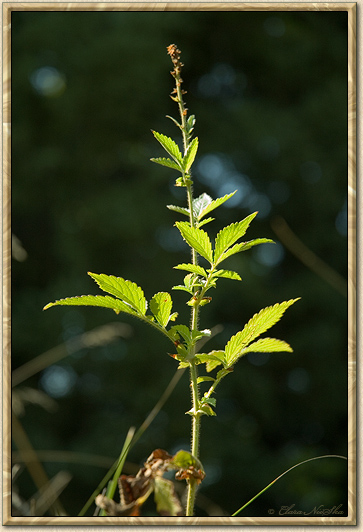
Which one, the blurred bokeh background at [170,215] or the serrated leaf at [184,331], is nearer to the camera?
the serrated leaf at [184,331]

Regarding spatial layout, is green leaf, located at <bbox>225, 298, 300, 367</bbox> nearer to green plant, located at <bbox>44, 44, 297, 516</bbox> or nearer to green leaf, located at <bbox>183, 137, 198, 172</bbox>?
green plant, located at <bbox>44, 44, 297, 516</bbox>

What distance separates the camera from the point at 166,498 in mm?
418

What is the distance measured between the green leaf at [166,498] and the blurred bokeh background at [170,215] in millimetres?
3026

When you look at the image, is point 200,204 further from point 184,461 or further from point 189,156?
point 184,461

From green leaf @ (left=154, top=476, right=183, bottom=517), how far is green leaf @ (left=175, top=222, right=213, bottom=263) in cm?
17

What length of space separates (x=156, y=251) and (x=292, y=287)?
0.95 meters

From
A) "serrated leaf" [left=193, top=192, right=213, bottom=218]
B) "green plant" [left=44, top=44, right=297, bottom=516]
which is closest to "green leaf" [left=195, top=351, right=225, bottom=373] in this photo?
"green plant" [left=44, top=44, right=297, bottom=516]

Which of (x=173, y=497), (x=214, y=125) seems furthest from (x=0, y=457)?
(x=214, y=125)

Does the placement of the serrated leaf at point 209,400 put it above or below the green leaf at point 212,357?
below

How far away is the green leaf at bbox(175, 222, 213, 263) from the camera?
446mm

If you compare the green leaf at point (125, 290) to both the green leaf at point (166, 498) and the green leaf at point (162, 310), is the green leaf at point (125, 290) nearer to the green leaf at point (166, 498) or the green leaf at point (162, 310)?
the green leaf at point (162, 310)

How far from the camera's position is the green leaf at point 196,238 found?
1.46ft

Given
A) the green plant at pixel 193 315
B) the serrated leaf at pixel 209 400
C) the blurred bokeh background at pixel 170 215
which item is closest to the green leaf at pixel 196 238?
the green plant at pixel 193 315

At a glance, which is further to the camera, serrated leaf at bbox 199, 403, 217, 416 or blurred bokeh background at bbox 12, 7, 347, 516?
blurred bokeh background at bbox 12, 7, 347, 516
